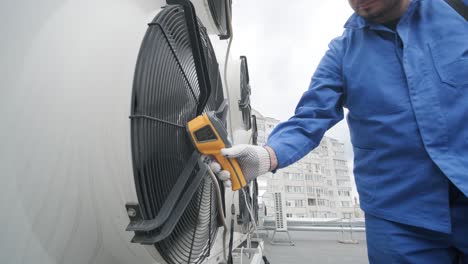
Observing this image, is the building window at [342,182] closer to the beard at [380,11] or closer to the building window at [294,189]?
the building window at [294,189]

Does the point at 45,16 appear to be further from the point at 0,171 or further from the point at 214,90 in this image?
the point at 214,90

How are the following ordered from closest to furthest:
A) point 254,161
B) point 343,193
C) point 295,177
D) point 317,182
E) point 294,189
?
point 254,161
point 294,189
point 295,177
point 317,182
point 343,193

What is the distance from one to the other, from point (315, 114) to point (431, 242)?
56cm

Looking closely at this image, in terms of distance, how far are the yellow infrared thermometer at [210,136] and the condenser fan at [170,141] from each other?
0.04m

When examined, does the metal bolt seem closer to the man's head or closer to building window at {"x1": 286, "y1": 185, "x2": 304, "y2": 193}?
the man's head

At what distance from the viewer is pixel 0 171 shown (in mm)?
344

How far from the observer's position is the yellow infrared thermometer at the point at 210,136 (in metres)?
0.58

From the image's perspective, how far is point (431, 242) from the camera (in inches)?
29.6

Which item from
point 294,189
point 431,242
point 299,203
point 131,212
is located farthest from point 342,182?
point 131,212

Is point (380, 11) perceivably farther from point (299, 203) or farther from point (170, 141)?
point (299, 203)

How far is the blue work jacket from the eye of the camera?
73 cm

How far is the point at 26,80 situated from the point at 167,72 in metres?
0.27

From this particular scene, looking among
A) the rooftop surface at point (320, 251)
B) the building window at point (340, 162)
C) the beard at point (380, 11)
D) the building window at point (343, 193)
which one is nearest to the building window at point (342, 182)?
the building window at point (343, 193)

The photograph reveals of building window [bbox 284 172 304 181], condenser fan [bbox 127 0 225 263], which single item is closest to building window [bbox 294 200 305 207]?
building window [bbox 284 172 304 181]
